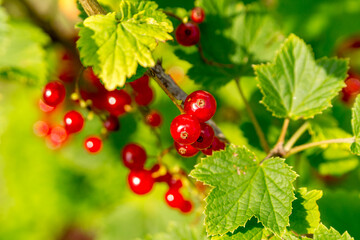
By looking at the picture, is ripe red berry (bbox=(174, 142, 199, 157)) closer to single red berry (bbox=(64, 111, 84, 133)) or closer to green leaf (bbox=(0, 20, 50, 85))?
single red berry (bbox=(64, 111, 84, 133))

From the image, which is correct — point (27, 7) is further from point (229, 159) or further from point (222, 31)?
point (229, 159)

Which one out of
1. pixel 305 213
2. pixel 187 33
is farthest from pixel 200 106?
pixel 305 213

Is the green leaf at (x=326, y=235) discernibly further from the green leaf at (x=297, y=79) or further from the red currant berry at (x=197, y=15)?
the red currant berry at (x=197, y=15)

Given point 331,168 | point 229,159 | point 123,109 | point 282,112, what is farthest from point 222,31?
point 331,168

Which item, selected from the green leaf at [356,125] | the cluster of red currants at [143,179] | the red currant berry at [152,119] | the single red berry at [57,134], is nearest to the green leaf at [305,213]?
the green leaf at [356,125]

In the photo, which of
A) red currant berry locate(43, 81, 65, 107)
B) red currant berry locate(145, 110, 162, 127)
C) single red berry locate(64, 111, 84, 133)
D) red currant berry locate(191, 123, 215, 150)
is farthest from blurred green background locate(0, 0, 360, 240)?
red currant berry locate(191, 123, 215, 150)
